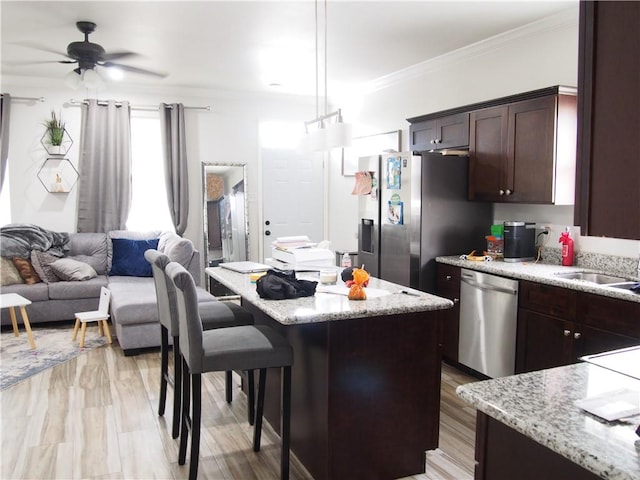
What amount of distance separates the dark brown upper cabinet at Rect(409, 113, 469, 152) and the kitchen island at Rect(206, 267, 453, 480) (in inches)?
83.7

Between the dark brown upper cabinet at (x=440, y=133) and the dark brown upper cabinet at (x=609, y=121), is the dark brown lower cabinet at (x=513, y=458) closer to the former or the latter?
the dark brown upper cabinet at (x=609, y=121)

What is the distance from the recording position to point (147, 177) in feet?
21.6

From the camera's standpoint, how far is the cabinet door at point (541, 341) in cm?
319

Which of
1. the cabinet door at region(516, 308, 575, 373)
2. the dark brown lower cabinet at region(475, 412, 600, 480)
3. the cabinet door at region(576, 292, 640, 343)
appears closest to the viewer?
the dark brown lower cabinet at region(475, 412, 600, 480)

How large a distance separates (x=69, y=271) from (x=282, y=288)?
3.74 meters

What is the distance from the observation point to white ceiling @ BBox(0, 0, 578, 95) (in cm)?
373

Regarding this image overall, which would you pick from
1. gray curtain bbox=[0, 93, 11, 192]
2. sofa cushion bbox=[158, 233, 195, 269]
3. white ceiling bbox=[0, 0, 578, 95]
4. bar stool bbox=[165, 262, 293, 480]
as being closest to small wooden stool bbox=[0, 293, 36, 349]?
sofa cushion bbox=[158, 233, 195, 269]

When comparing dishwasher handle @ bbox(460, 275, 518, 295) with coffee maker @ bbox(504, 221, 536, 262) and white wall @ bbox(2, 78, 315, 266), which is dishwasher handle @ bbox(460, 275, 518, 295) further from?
white wall @ bbox(2, 78, 315, 266)

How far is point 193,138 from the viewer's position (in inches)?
264

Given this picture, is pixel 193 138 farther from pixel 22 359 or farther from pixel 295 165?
pixel 22 359

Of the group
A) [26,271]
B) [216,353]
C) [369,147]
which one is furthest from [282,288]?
[369,147]

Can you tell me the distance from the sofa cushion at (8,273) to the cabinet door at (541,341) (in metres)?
4.78

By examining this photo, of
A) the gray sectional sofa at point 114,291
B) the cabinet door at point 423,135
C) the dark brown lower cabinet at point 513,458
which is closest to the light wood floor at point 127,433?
the gray sectional sofa at point 114,291

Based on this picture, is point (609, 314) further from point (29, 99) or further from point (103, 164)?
point (29, 99)
